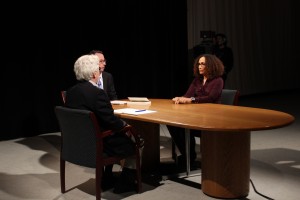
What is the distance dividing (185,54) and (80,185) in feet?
15.4

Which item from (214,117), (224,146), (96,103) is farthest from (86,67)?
(224,146)

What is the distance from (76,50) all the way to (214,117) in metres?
3.75

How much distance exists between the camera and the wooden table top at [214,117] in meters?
3.36

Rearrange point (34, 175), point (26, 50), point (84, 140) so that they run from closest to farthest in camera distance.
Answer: point (84, 140)
point (34, 175)
point (26, 50)

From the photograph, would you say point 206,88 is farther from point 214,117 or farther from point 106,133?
Answer: point 106,133

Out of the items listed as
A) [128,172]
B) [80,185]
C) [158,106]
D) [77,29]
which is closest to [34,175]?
[80,185]

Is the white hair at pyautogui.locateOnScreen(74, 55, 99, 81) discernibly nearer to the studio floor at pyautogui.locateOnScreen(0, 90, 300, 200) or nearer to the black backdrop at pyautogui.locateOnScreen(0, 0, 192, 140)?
the studio floor at pyautogui.locateOnScreen(0, 90, 300, 200)

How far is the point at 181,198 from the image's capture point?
12.7ft

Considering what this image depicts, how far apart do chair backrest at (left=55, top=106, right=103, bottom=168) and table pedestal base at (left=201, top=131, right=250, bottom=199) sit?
95cm

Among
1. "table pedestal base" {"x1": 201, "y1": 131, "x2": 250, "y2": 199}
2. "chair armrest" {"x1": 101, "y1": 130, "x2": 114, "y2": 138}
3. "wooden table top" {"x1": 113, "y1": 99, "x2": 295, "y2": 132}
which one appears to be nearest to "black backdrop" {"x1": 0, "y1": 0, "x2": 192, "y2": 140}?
"wooden table top" {"x1": 113, "y1": 99, "x2": 295, "y2": 132}

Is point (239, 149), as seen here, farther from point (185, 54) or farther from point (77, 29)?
A: point (185, 54)

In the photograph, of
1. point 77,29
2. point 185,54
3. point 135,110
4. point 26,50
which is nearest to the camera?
point 135,110

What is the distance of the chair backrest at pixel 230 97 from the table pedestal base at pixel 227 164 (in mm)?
956

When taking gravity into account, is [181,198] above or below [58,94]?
below
